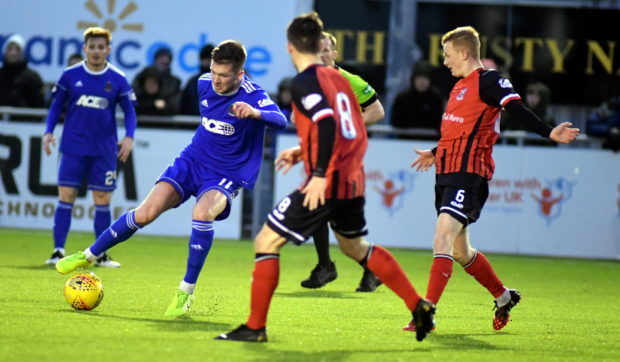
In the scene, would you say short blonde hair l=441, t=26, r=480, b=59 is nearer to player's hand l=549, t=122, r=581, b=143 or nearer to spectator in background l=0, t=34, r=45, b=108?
player's hand l=549, t=122, r=581, b=143

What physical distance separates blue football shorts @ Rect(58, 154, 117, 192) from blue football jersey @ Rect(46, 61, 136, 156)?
0.08 metres

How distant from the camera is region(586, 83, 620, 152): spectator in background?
619 inches

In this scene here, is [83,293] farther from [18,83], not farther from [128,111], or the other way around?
[18,83]

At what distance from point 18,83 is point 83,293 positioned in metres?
9.63

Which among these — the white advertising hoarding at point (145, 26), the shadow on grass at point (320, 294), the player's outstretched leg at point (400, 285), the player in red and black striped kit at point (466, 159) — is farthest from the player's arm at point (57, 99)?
the white advertising hoarding at point (145, 26)

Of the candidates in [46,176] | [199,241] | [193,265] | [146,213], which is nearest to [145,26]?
[46,176]

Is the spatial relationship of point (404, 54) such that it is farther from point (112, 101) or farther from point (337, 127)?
point (337, 127)

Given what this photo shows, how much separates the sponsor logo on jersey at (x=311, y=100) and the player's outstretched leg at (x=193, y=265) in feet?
6.80

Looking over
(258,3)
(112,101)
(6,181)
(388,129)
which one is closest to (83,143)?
(112,101)

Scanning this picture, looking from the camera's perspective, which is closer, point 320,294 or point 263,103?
point 263,103

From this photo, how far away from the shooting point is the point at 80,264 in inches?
334

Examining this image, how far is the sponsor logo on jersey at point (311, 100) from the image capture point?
258 inches

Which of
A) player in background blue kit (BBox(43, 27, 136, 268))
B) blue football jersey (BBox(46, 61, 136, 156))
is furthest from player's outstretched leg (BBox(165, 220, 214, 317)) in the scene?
blue football jersey (BBox(46, 61, 136, 156))

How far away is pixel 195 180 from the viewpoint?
857cm
